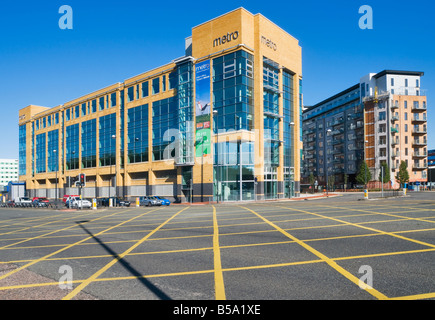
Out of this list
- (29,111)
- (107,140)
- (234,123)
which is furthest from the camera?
(29,111)

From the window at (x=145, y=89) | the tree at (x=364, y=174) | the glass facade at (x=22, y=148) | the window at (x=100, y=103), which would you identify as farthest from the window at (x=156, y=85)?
the tree at (x=364, y=174)

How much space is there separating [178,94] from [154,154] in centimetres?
1080

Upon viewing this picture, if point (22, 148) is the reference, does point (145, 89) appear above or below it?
above

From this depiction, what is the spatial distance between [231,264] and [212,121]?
3616 centimetres

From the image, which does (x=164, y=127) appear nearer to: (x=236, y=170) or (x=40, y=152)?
(x=236, y=170)

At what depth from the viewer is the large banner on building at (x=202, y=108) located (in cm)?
4366

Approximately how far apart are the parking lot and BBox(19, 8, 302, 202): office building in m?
26.8

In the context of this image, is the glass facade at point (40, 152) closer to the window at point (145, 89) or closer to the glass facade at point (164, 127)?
the window at point (145, 89)

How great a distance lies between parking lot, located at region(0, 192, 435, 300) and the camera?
5.86 m

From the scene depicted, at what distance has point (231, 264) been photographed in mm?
7781

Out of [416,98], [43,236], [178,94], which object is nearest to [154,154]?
[178,94]

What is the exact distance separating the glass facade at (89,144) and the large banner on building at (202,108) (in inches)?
1141

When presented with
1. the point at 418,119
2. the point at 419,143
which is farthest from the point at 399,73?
the point at 419,143

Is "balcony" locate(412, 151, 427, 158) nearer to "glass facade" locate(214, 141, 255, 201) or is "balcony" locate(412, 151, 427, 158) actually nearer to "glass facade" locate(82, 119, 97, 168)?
"glass facade" locate(214, 141, 255, 201)
